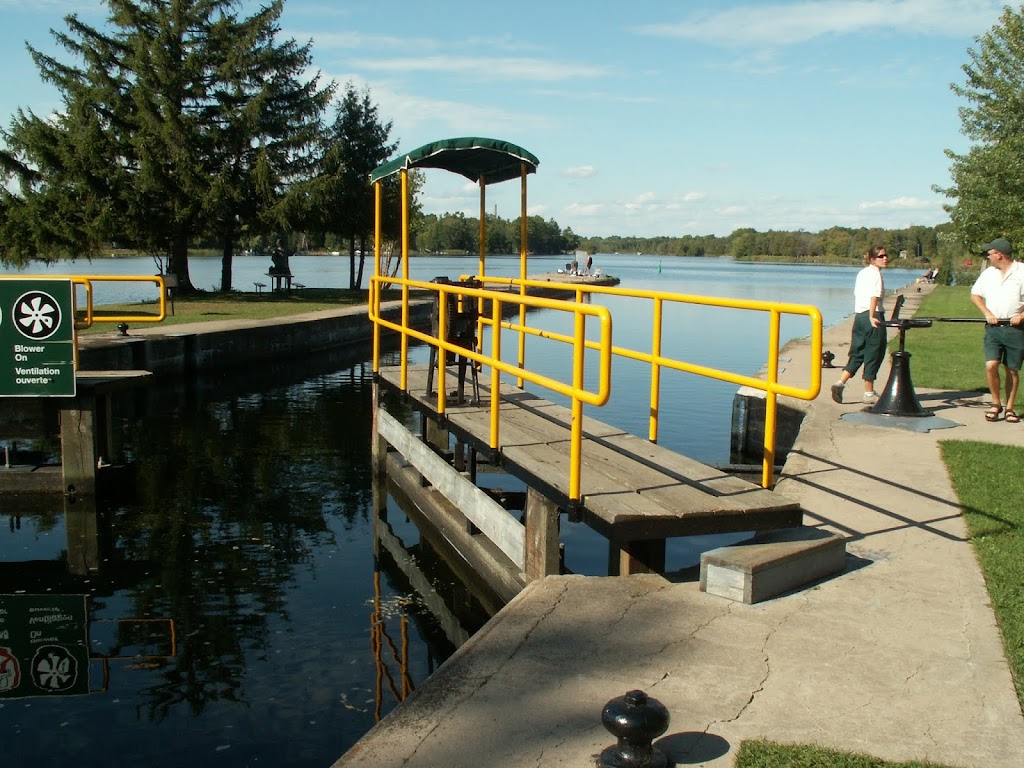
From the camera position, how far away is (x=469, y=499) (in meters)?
7.70

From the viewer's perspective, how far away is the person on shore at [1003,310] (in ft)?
32.6

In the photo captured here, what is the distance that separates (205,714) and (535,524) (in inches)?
88.3

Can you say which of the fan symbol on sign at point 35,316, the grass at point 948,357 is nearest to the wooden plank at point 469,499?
the fan symbol on sign at point 35,316

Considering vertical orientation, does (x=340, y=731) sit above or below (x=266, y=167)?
below

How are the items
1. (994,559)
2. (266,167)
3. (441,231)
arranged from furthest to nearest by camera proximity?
(441,231), (266,167), (994,559)

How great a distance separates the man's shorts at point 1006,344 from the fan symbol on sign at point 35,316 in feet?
31.4

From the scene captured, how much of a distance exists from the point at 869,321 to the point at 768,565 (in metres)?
6.64

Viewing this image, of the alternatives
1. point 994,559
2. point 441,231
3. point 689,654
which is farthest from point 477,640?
point 441,231

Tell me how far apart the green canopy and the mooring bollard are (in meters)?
6.40

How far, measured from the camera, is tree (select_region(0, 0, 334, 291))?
31875 millimetres

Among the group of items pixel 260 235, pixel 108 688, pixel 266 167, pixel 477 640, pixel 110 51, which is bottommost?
pixel 108 688

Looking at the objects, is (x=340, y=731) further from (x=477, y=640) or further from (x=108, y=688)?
(x=108, y=688)

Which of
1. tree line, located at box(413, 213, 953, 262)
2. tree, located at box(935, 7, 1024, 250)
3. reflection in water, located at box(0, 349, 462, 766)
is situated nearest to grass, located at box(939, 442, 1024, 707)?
reflection in water, located at box(0, 349, 462, 766)

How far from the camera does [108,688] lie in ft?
19.3
